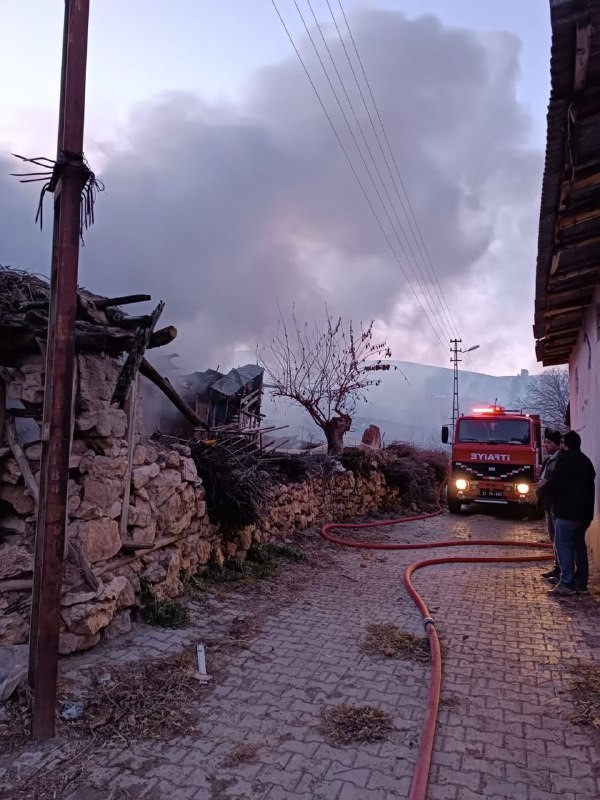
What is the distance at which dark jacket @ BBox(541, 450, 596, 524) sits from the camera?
598 centimetres

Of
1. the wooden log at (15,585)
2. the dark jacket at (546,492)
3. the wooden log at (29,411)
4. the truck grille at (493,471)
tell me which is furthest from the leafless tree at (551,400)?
the wooden log at (15,585)

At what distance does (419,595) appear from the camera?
20.7 feet

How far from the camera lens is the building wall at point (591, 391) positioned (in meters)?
6.65

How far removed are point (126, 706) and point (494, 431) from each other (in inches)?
462

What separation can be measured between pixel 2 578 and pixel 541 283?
19.0ft

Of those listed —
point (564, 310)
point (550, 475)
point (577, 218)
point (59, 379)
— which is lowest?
point (550, 475)

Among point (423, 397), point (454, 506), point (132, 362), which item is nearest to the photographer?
point (132, 362)

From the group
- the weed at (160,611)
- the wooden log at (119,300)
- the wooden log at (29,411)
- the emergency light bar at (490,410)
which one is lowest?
→ the weed at (160,611)

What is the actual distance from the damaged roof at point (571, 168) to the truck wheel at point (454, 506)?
7801 mm

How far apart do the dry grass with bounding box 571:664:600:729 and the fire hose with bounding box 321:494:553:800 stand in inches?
34.8

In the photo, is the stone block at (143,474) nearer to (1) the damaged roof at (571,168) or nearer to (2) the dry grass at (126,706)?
(2) the dry grass at (126,706)

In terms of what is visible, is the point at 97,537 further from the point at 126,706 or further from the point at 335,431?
the point at 335,431

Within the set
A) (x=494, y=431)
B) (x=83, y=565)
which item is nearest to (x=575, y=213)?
(x=83, y=565)

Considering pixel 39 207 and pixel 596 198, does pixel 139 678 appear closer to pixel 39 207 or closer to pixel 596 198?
pixel 39 207
